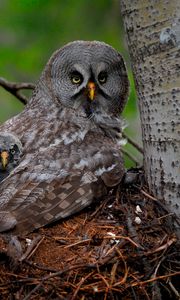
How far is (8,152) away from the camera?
6336mm

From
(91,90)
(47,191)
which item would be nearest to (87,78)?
(91,90)

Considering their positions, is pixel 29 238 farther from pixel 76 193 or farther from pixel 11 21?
pixel 11 21

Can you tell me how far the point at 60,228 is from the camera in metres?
5.65

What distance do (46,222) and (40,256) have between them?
1.25ft

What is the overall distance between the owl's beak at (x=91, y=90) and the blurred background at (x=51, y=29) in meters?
2.72

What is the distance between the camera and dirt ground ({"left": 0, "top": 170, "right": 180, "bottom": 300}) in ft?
16.4

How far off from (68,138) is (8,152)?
497 mm

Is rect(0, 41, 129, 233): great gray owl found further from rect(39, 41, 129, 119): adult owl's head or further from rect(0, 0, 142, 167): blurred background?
rect(0, 0, 142, 167): blurred background

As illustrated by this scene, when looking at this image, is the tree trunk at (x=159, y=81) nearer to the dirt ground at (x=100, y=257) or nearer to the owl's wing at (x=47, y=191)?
the dirt ground at (x=100, y=257)

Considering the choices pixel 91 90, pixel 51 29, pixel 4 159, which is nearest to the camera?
pixel 4 159

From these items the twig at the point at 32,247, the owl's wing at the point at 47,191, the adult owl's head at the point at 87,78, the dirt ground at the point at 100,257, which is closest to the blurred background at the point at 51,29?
the adult owl's head at the point at 87,78

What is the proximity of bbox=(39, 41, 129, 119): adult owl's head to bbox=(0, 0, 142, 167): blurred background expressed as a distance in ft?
8.31

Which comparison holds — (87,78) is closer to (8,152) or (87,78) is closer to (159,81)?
(8,152)

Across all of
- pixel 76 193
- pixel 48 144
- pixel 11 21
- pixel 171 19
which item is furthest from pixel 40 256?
pixel 11 21
